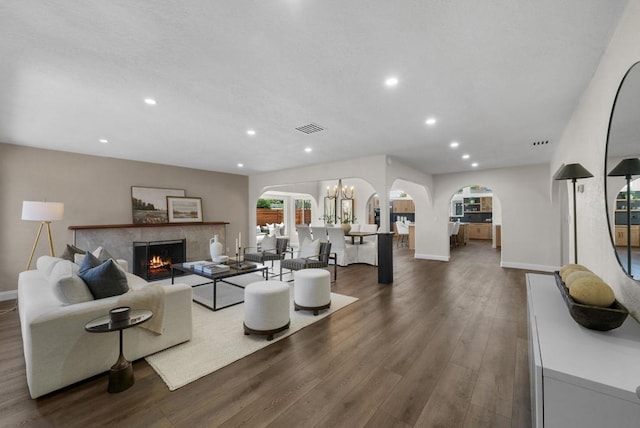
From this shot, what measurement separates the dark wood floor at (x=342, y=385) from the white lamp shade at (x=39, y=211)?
138 centimetres

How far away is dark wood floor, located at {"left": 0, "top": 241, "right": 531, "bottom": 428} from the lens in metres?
1.68

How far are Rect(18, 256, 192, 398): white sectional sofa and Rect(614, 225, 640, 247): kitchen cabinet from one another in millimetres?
3432

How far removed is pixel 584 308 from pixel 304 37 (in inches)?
90.9

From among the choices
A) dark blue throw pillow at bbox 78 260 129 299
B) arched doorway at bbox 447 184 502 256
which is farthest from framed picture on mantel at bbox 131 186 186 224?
arched doorway at bbox 447 184 502 256

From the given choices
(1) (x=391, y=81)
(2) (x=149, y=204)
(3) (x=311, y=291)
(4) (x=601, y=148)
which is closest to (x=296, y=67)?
(1) (x=391, y=81)

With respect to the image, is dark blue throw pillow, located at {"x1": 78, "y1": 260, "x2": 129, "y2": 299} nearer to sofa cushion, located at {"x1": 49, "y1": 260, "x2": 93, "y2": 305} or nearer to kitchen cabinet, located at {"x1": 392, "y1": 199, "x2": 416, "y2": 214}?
sofa cushion, located at {"x1": 49, "y1": 260, "x2": 93, "y2": 305}

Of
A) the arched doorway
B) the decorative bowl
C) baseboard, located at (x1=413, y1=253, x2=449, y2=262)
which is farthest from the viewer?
the arched doorway

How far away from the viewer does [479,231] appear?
Result: 1221 cm

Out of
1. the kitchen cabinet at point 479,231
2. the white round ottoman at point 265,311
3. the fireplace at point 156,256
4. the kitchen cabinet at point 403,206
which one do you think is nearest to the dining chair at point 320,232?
the fireplace at point 156,256

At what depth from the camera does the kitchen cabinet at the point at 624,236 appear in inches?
54.1

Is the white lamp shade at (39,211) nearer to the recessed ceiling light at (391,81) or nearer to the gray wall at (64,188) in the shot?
the gray wall at (64,188)

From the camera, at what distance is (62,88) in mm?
2467

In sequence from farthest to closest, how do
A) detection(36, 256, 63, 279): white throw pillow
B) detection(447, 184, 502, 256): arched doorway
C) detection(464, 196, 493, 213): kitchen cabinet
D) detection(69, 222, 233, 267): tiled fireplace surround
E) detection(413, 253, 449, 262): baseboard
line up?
detection(464, 196, 493, 213): kitchen cabinet, detection(447, 184, 502, 256): arched doorway, detection(413, 253, 449, 262): baseboard, detection(69, 222, 233, 267): tiled fireplace surround, detection(36, 256, 63, 279): white throw pillow

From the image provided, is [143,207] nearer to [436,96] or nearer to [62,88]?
[62,88]
